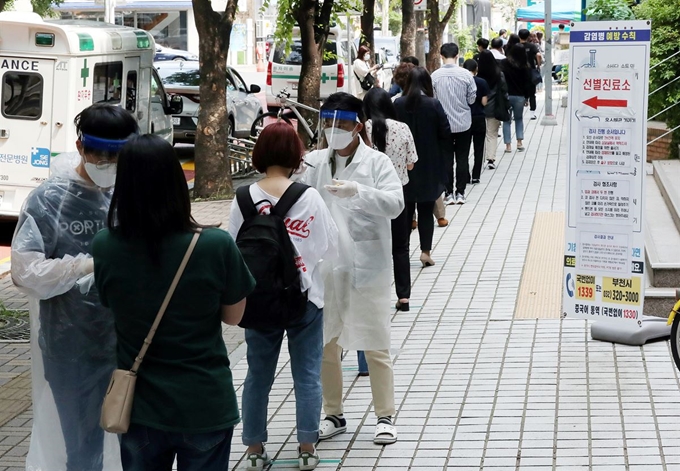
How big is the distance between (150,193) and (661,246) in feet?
19.2

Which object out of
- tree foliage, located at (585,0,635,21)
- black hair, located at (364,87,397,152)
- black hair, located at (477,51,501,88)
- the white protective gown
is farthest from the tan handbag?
black hair, located at (477,51,501,88)

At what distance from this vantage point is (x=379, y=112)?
7.93m

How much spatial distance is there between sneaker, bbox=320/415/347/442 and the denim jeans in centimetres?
167

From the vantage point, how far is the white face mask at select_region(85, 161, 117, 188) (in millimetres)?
4164

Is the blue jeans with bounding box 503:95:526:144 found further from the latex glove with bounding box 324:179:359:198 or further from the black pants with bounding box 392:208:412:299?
the latex glove with bounding box 324:179:359:198

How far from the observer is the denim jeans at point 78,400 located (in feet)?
14.2

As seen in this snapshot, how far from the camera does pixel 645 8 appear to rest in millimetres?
11680

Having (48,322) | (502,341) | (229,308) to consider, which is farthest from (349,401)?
(229,308)

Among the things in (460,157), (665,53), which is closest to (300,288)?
(665,53)

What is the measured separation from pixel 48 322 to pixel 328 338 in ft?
5.84

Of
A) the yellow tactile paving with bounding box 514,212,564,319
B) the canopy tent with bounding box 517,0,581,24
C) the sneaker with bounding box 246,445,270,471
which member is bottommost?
the sneaker with bounding box 246,445,270,471

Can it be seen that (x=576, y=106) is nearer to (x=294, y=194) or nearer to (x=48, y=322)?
(x=294, y=194)

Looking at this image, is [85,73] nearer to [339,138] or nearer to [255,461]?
[339,138]

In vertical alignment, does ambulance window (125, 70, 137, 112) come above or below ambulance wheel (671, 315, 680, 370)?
above
